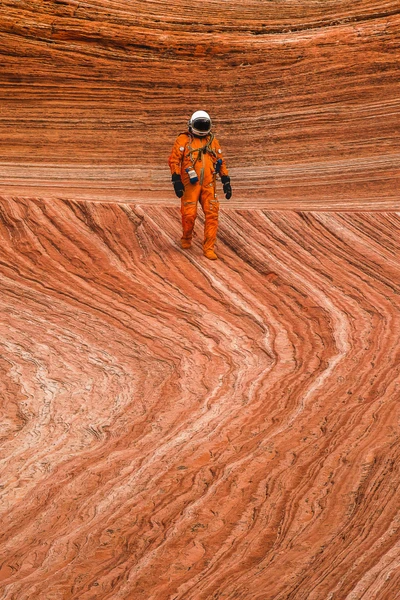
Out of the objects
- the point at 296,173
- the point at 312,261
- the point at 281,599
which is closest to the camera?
the point at 281,599

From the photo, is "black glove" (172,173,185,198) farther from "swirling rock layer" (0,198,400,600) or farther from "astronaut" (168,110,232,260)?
"swirling rock layer" (0,198,400,600)

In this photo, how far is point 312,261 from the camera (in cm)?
1107

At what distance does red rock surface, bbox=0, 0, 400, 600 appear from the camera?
15.7 feet

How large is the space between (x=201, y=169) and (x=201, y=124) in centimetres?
59

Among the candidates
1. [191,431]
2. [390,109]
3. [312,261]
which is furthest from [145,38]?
[191,431]

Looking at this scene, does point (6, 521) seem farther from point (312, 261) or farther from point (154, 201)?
point (154, 201)

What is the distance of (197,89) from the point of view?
17984mm

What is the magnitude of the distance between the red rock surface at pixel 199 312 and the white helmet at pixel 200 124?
1.56 m

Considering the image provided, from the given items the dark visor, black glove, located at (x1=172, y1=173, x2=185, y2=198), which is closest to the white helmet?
the dark visor

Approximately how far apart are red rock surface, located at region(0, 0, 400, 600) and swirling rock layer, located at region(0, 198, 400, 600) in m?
0.02

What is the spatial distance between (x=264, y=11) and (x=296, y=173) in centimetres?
411

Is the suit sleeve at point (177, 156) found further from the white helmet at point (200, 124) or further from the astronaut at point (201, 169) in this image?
the white helmet at point (200, 124)

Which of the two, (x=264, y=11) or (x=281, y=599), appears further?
(x=264, y=11)

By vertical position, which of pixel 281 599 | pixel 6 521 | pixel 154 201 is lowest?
pixel 281 599
